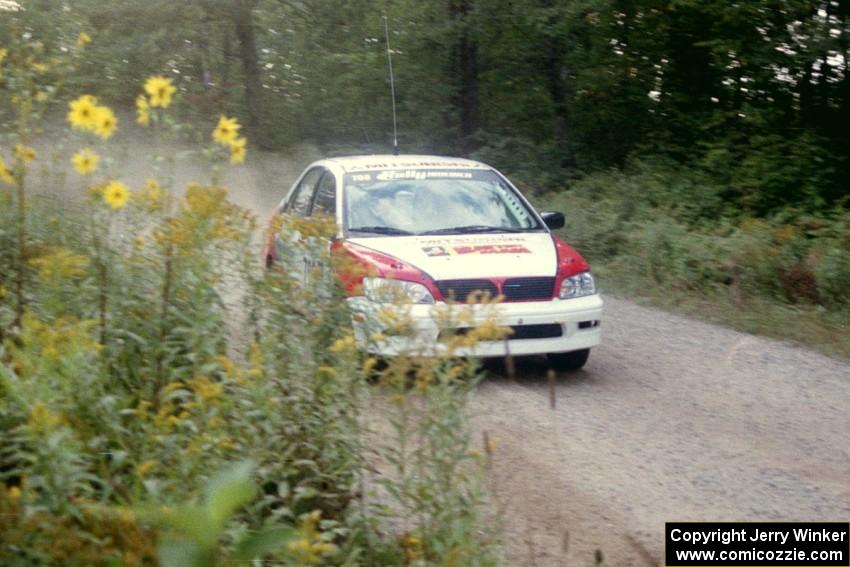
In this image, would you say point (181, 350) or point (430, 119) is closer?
point (181, 350)

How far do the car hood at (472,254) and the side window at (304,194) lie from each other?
6.17 feet

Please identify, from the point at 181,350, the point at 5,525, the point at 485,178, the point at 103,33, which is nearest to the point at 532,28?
the point at 103,33

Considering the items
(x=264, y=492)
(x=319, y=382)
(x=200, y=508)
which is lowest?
(x=264, y=492)

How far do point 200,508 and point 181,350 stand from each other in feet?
8.89

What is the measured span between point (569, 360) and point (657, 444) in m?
2.20

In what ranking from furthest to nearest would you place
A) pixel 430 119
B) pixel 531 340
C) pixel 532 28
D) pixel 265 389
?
1. pixel 430 119
2. pixel 532 28
3. pixel 531 340
4. pixel 265 389

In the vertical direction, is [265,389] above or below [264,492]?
above

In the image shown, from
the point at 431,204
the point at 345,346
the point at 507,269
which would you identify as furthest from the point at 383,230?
the point at 345,346

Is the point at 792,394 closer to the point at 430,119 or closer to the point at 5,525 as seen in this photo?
the point at 5,525

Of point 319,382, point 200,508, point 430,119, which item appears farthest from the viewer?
point 430,119

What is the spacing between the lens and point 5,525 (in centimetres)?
305

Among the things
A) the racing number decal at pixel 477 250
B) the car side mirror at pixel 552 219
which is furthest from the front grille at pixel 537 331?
the car side mirror at pixel 552 219

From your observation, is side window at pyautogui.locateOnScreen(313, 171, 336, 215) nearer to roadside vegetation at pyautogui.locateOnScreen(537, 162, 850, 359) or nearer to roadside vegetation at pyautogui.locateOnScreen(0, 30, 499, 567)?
roadside vegetation at pyautogui.locateOnScreen(0, 30, 499, 567)

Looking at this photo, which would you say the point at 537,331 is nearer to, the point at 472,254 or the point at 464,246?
the point at 472,254
